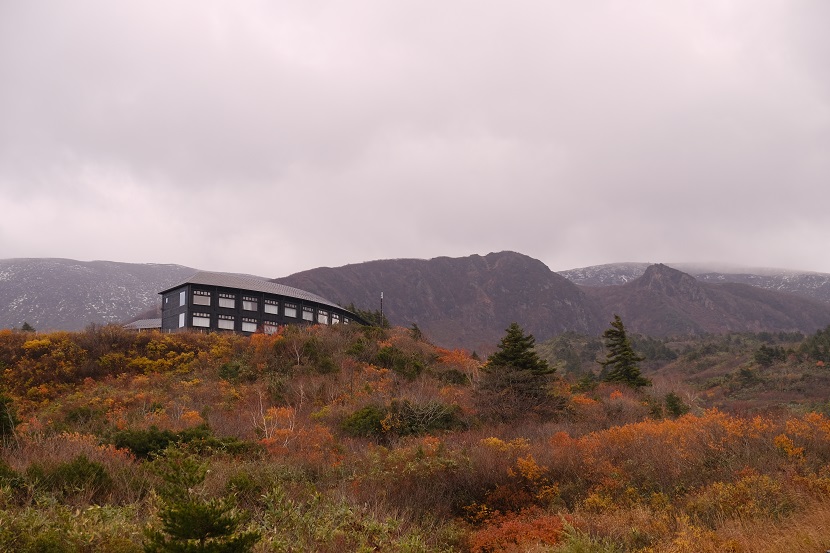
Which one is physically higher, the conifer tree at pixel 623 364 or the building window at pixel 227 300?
the building window at pixel 227 300

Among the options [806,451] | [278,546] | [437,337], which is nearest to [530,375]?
[806,451]

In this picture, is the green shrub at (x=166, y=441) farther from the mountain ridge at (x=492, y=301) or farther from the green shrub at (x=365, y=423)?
the mountain ridge at (x=492, y=301)

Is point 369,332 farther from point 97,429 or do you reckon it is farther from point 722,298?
point 722,298

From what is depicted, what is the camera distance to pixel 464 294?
551ft

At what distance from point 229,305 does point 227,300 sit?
0.47 m

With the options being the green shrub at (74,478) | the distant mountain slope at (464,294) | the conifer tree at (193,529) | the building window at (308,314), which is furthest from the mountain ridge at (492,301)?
the conifer tree at (193,529)

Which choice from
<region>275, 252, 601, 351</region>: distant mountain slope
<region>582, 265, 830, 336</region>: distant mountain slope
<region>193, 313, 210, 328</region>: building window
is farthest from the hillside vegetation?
<region>582, 265, 830, 336</region>: distant mountain slope

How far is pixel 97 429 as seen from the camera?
20984 millimetres

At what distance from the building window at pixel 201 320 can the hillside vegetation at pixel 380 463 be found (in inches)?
623

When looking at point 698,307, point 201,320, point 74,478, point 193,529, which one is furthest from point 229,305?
point 698,307

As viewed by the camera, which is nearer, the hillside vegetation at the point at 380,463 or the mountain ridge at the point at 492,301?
the hillside vegetation at the point at 380,463

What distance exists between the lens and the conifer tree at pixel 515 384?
90.1 ft

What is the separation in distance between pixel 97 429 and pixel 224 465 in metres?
8.61

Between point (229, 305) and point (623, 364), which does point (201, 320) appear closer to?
point (229, 305)
